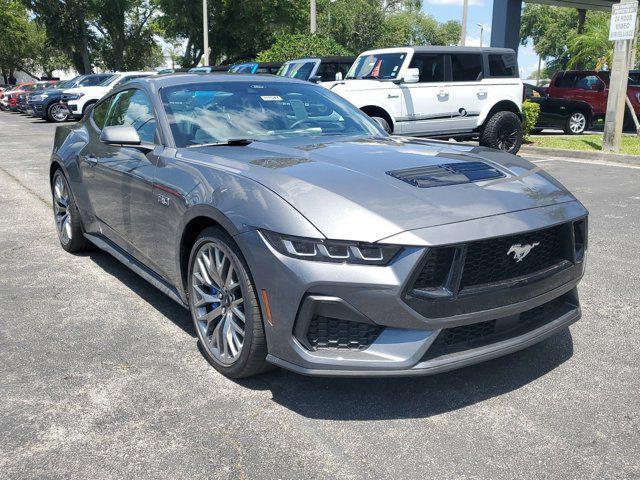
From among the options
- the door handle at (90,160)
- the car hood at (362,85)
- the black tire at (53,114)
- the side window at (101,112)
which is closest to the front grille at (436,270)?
the door handle at (90,160)

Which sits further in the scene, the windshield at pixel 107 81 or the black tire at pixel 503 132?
the windshield at pixel 107 81

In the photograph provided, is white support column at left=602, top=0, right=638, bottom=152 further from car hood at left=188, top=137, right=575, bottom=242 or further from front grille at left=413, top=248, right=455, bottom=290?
front grille at left=413, top=248, right=455, bottom=290

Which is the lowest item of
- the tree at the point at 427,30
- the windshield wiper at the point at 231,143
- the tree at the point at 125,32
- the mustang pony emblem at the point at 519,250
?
the mustang pony emblem at the point at 519,250

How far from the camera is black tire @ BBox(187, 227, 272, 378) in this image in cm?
292

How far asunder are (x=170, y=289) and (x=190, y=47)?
3815cm

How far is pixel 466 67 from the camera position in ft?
39.1

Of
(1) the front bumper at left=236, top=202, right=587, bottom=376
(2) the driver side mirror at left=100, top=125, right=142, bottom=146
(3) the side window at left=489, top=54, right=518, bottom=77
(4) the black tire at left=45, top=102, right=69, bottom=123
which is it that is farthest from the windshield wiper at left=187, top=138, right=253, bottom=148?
(4) the black tire at left=45, top=102, right=69, bottom=123

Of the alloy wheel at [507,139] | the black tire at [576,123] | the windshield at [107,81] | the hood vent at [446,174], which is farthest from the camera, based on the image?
the windshield at [107,81]

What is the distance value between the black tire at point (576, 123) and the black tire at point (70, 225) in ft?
46.4

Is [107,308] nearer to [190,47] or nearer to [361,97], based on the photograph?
[361,97]

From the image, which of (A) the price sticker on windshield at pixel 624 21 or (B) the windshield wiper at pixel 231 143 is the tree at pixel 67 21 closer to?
(A) the price sticker on windshield at pixel 624 21

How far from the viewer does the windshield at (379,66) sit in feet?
37.5

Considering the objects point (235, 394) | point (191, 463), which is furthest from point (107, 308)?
point (191, 463)

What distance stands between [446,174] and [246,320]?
121 cm
